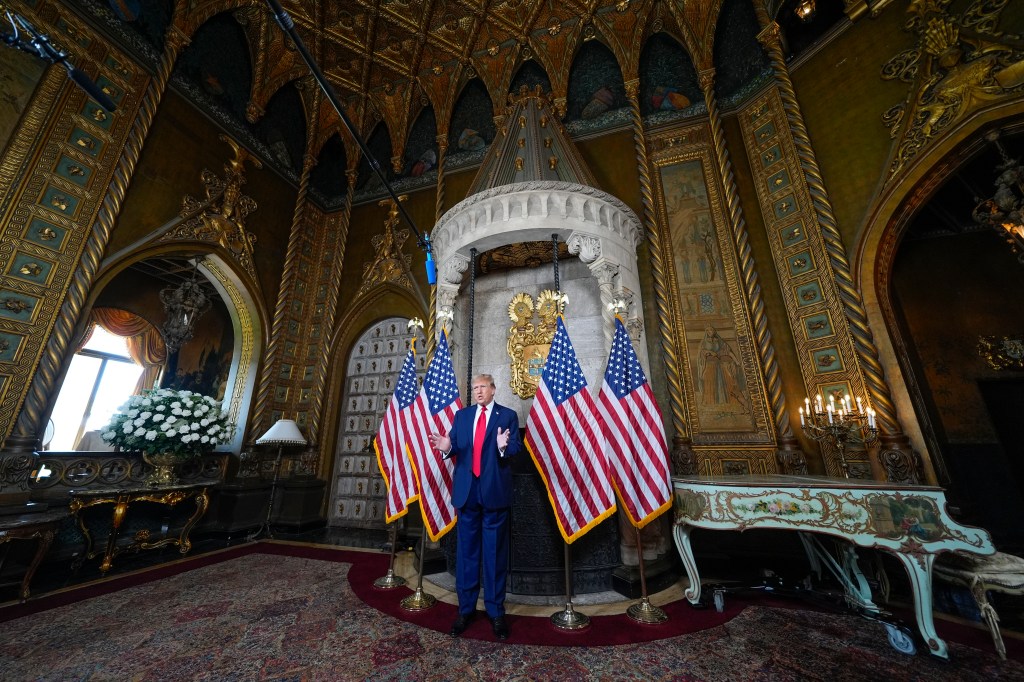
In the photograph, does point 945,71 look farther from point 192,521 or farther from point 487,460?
point 192,521

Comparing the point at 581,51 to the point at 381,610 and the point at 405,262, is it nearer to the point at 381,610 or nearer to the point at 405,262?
the point at 405,262

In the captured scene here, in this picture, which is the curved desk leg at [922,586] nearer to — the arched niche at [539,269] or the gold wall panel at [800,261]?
the gold wall panel at [800,261]

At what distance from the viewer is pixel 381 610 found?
356 cm

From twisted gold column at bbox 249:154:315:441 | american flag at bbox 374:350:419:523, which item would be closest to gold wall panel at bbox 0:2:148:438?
twisted gold column at bbox 249:154:315:441

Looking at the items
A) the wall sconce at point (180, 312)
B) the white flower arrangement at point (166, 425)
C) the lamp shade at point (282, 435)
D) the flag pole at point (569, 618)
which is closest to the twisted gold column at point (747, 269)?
the flag pole at point (569, 618)

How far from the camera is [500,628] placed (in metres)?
3.05

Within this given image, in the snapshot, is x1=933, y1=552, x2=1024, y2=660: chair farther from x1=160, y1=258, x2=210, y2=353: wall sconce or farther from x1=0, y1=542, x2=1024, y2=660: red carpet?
x1=160, y1=258, x2=210, y2=353: wall sconce

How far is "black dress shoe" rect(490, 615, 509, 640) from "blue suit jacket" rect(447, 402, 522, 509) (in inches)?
34.3

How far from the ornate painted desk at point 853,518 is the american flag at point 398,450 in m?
2.99

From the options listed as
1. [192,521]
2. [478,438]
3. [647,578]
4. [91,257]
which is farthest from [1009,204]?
[91,257]

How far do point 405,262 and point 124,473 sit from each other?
20.0ft

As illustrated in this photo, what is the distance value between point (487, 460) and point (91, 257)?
7.13m

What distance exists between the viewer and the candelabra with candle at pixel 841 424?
4492 mm

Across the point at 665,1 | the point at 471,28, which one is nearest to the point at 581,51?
the point at 665,1
